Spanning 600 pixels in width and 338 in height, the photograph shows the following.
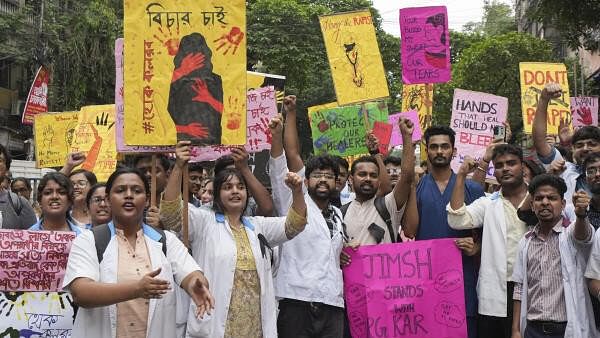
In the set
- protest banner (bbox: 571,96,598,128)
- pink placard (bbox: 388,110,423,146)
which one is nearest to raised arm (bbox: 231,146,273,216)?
pink placard (bbox: 388,110,423,146)

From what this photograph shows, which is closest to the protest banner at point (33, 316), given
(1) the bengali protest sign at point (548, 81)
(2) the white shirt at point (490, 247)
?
(2) the white shirt at point (490, 247)

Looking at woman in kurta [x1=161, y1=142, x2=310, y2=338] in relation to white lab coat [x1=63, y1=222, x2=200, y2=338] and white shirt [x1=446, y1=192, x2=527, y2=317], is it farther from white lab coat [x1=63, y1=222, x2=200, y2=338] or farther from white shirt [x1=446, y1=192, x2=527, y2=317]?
white shirt [x1=446, y1=192, x2=527, y2=317]

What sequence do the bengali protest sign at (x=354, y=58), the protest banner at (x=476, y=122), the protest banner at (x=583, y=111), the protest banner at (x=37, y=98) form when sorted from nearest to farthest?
1. the bengali protest sign at (x=354, y=58)
2. the protest banner at (x=476, y=122)
3. the protest banner at (x=583, y=111)
4. the protest banner at (x=37, y=98)

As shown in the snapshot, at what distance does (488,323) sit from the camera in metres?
5.68

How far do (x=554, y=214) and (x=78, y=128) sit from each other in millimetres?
5832

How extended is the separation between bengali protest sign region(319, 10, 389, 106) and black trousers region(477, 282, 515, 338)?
3.73 metres

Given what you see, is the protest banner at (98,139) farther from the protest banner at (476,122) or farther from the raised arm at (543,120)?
the raised arm at (543,120)

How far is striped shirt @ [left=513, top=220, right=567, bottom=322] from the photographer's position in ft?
16.5

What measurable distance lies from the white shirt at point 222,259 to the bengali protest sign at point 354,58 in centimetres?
397

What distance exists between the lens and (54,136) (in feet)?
34.3

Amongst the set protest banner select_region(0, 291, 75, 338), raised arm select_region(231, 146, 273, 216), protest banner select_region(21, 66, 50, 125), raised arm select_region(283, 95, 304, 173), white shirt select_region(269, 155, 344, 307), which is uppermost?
protest banner select_region(21, 66, 50, 125)

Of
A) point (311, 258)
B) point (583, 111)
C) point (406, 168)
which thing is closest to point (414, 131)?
point (583, 111)

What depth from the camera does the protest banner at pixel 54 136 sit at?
34.1 ft

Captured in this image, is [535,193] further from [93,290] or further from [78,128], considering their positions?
[78,128]
